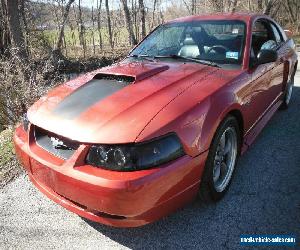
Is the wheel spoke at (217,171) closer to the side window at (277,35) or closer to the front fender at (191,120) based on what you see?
the front fender at (191,120)

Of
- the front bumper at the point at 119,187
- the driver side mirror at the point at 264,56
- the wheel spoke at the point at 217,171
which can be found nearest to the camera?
the front bumper at the point at 119,187

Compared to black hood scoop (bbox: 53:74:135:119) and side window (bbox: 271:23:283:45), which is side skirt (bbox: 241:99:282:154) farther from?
black hood scoop (bbox: 53:74:135:119)

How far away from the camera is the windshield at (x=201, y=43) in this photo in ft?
12.1

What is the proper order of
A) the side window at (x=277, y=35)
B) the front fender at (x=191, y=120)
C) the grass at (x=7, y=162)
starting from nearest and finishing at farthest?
the front fender at (x=191, y=120) < the grass at (x=7, y=162) < the side window at (x=277, y=35)

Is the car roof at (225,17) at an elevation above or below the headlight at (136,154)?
above

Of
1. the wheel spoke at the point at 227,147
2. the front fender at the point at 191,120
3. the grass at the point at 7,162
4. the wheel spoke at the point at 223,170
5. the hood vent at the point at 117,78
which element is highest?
the hood vent at the point at 117,78

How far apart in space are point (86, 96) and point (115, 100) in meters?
0.32

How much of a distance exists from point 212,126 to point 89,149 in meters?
0.96

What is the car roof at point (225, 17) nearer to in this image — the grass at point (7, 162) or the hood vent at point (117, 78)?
the hood vent at point (117, 78)

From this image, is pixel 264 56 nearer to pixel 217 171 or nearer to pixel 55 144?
pixel 217 171

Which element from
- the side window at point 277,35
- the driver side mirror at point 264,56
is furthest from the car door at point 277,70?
the driver side mirror at point 264,56

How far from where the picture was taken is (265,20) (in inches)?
189

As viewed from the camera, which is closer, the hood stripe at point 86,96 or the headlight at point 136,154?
the headlight at point 136,154

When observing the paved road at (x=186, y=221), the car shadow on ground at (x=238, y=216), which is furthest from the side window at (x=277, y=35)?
the paved road at (x=186, y=221)
